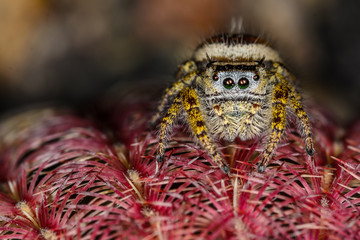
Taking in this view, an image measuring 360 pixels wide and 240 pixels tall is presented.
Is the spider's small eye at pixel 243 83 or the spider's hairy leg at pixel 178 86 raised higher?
the spider's small eye at pixel 243 83

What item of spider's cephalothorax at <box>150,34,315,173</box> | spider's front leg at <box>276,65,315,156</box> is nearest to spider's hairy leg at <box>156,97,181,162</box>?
spider's cephalothorax at <box>150,34,315,173</box>

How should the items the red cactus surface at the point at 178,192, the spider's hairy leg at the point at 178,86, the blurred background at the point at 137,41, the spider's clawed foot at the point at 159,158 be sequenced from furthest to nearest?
1. the blurred background at the point at 137,41
2. the spider's hairy leg at the point at 178,86
3. the spider's clawed foot at the point at 159,158
4. the red cactus surface at the point at 178,192

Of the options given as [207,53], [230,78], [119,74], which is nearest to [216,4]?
[119,74]

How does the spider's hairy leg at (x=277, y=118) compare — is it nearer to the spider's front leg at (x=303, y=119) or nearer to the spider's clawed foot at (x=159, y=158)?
the spider's front leg at (x=303, y=119)

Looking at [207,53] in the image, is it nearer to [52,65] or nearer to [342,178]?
[342,178]

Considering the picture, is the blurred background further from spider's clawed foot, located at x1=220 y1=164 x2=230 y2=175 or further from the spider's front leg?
spider's clawed foot, located at x1=220 y1=164 x2=230 y2=175

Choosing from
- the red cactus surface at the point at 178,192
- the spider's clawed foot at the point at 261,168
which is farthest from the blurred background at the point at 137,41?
the spider's clawed foot at the point at 261,168
